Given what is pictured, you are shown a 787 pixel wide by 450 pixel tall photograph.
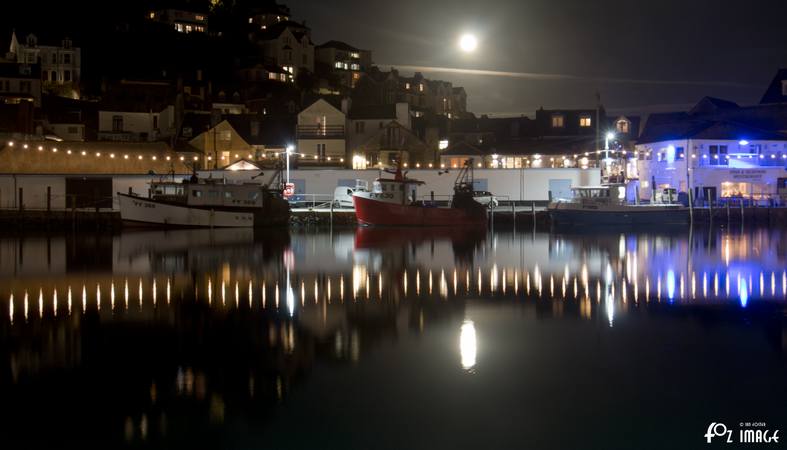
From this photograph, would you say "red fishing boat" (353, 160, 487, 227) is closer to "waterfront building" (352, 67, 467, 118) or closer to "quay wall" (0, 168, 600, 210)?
"quay wall" (0, 168, 600, 210)

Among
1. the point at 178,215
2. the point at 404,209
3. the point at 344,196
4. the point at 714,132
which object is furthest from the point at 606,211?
→ the point at 178,215

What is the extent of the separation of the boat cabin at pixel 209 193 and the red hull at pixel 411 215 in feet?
17.9

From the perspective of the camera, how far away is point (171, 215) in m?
41.8

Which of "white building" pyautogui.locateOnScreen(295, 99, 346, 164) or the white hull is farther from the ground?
"white building" pyautogui.locateOnScreen(295, 99, 346, 164)

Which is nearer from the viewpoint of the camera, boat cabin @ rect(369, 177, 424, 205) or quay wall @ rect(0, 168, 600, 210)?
boat cabin @ rect(369, 177, 424, 205)

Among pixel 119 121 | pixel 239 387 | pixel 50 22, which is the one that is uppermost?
pixel 50 22

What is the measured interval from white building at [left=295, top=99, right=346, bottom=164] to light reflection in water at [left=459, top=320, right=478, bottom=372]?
139ft

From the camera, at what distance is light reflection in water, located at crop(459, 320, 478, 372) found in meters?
12.4

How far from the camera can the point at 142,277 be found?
2211 centimetres

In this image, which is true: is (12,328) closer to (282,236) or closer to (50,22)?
(282,236)

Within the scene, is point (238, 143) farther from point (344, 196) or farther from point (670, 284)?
point (670, 284)

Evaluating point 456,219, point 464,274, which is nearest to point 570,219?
point 456,219

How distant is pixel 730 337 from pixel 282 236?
2650 cm

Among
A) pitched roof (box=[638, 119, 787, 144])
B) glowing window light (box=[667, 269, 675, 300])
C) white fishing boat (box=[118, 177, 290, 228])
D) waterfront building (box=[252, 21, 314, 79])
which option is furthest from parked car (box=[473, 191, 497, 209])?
waterfront building (box=[252, 21, 314, 79])
